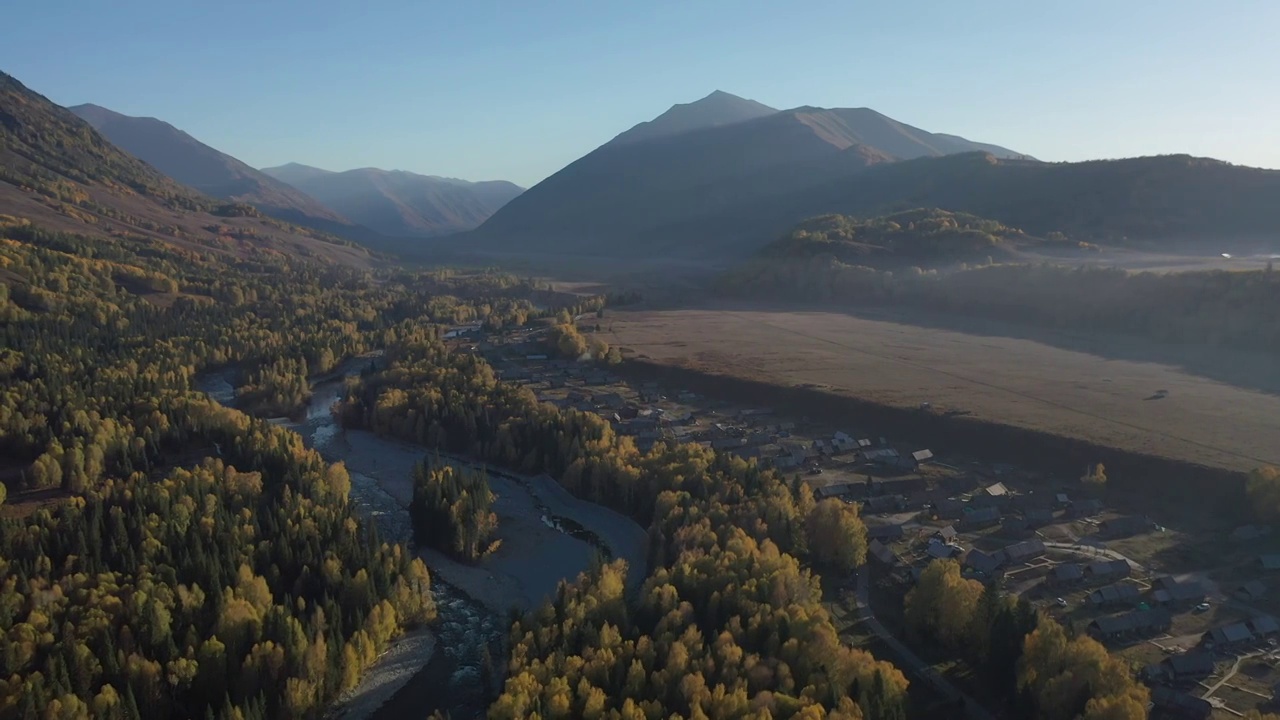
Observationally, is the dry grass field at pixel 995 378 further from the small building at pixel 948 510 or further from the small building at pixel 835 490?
the small building at pixel 835 490

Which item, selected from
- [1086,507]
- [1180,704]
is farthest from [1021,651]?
[1086,507]

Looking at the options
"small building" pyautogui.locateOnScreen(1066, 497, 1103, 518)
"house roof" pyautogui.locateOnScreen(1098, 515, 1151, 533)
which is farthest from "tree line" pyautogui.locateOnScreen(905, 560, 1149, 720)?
"small building" pyautogui.locateOnScreen(1066, 497, 1103, 518)

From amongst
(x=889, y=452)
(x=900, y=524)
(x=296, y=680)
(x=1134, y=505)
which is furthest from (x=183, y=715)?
(x=1134, y=505)

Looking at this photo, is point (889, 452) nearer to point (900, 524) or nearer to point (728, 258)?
point (900, 524)

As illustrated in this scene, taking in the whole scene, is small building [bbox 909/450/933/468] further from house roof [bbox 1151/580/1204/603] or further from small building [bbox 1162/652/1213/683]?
small building [bbox 1162/652/1213/683]

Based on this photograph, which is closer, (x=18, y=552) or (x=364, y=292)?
(x=18, y=552)

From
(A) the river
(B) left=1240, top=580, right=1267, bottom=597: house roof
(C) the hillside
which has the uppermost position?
(C) the hillside
